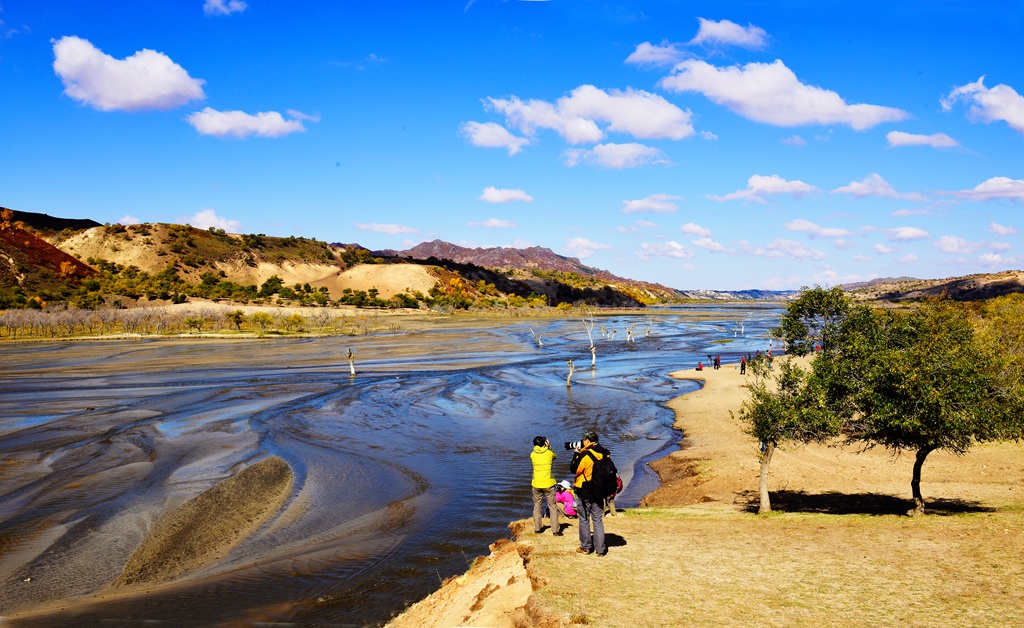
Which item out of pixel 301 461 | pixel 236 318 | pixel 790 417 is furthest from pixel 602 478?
pixel 236 318

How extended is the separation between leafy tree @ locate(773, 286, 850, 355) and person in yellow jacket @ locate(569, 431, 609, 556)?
1340cm

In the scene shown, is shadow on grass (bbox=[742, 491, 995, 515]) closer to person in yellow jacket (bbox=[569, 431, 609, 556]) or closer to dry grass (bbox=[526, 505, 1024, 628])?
dry grass (bbox=[526, 505, 1024, 628])

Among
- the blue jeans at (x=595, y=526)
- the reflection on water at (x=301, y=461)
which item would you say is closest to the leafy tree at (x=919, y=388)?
the blue jeans at (x=595, y=526)

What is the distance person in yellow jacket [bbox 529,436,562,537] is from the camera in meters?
12.7

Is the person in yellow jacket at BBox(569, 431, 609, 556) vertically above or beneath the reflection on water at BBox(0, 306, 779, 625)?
above

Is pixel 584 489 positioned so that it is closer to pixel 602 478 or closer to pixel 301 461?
pixel 602 478

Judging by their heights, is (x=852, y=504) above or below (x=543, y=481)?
below

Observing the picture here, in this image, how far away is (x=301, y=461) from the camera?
2673 centimetres

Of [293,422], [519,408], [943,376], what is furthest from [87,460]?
[943,376]

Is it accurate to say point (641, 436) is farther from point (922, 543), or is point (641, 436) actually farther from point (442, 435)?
point (922, 543)

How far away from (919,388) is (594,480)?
797 centimetres

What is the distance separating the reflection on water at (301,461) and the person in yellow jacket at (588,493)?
0.98 m

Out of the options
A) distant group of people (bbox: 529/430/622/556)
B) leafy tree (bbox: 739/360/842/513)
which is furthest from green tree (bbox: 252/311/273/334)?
distant group of people (bbox: 529/430/622/556)

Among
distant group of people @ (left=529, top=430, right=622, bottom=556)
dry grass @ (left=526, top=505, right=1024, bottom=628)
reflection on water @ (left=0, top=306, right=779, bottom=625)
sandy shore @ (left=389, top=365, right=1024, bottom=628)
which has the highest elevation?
distant group of people @ (left=529, top=430, right=622, bottom=556)
